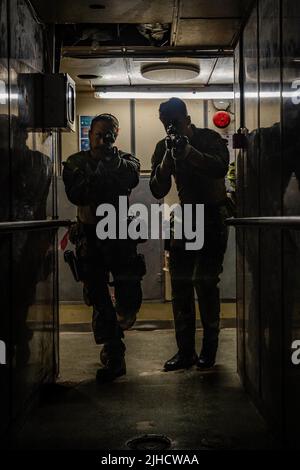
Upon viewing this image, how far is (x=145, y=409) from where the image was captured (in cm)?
380

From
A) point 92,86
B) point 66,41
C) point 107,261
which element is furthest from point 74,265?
point 92,86

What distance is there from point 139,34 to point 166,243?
2324 mm

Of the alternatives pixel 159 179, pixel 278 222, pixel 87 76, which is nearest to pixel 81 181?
pixel 159 179

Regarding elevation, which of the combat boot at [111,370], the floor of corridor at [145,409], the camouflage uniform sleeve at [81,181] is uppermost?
the camouflage uniform sleeve at [81,181]

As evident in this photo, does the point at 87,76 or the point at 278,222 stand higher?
the point at 87,76

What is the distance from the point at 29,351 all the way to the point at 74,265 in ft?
3.52

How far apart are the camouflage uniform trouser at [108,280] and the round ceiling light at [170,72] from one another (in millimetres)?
3061

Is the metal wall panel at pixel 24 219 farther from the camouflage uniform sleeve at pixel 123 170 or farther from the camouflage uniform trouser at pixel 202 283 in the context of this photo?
the camouflage uniform trouser at pixel 202 283

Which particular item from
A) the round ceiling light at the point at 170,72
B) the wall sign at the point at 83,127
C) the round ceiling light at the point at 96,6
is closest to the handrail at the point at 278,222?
the round ceiling light at the point at 96,6

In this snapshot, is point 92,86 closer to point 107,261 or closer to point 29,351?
point 107,261

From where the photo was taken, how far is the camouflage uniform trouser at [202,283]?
468 centimetres

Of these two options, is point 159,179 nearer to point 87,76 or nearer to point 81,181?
point 81,181

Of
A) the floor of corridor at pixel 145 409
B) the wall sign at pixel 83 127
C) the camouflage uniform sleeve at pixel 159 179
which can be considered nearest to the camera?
the floor of corridor at pixel 145 409

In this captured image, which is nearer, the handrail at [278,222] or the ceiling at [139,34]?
the handrail at [278,222]
